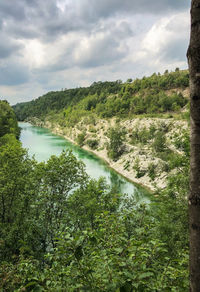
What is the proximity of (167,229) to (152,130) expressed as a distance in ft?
145

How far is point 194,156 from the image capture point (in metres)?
2.23

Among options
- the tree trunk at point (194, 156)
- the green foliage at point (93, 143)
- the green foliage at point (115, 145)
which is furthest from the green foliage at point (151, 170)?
the tree trunk at point (194, 156)

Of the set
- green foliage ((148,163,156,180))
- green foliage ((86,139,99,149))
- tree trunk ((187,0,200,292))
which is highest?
tree trunk ((187,0,200,292))

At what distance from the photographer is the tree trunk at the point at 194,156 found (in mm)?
2154

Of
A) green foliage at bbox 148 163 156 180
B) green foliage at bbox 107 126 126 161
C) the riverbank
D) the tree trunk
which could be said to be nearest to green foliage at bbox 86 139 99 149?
the riverbank

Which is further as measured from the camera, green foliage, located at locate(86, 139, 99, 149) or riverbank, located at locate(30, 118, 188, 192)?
green foliage, located at locate(86, 139, 99, 149)

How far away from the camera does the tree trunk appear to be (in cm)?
215

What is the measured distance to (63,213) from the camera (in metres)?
15.2

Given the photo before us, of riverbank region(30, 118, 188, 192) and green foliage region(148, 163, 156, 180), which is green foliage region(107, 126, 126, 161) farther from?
green foliage region(148, 163, 156, 180)

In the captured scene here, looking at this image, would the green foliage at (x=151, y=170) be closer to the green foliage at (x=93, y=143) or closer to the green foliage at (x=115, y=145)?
the green foliage at (x=115, y=145)

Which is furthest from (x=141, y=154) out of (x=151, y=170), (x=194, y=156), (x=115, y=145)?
(x=194, y=156)

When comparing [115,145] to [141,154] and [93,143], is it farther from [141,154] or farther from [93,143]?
[93,143]

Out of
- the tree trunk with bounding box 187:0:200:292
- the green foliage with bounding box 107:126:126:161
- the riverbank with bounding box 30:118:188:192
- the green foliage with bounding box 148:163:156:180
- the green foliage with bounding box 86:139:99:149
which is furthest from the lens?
the green foliage with bounding box 86:139:99:149

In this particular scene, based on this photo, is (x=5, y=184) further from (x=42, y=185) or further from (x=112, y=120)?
(x=112, y=120)
